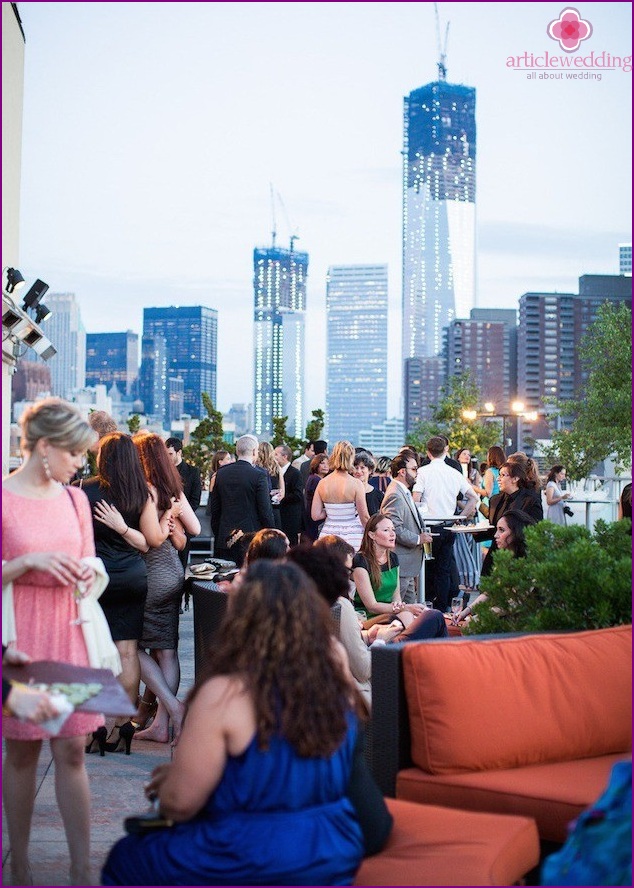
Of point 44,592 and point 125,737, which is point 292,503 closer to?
point 125,737

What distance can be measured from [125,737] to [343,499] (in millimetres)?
3674

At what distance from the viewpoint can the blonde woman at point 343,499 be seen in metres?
9.21

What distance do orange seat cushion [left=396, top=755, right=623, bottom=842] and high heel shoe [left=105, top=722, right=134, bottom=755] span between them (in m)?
2.45

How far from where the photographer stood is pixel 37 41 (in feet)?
16.0

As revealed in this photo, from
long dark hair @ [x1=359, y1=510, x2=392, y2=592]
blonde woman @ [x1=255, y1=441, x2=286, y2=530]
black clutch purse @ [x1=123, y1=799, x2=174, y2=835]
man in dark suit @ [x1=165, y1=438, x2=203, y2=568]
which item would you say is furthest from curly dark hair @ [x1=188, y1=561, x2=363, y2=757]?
blonde woman @ [x1=255, y1=441, x2=286, y2=530]

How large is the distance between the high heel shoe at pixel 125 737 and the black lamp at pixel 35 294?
983 centimetres

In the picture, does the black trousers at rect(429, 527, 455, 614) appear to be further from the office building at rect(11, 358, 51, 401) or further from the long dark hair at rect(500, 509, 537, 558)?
the office building at rect(11, 358, 51, 401)

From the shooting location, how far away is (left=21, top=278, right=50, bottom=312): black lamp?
14797 millimetres

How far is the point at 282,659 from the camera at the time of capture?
109 inches

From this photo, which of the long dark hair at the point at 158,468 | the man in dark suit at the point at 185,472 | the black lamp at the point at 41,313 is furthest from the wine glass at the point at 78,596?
the black lamp at the point at 41,313

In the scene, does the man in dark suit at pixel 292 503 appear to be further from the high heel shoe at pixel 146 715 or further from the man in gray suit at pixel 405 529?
the high heel shoe at pixel 146 715

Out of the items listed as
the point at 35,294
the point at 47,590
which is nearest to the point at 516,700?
the point at 47,590

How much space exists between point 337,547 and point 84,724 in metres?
1.90

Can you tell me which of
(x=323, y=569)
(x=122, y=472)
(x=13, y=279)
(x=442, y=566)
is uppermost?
(x=13, y=279)
